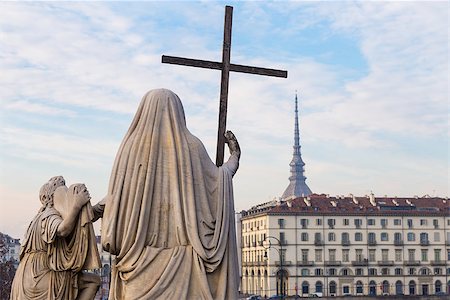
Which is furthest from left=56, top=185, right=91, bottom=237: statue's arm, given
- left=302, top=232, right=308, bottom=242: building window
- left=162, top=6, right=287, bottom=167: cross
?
left=302, top=232, right=308, bottom=242: building window

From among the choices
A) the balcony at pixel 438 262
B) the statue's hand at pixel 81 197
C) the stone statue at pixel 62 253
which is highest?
the balcony at pixel 438 262

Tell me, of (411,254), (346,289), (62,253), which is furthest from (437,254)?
(62,253)

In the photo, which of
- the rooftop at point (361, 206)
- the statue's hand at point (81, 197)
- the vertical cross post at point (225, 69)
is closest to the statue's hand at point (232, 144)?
the vertical cross post at point (225, 69)

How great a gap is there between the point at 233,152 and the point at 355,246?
119m

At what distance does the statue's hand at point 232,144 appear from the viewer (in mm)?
8734

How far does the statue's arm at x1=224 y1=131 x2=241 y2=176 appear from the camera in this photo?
28.0 feet

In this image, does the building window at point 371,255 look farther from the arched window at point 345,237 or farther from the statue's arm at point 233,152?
the statue's arm at point 233,152

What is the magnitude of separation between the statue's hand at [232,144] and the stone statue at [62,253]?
1.76 meters

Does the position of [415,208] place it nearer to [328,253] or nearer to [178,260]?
[328,253]

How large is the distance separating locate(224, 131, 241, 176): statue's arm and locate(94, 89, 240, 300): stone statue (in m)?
0.33

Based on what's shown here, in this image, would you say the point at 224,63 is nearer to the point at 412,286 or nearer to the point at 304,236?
the point at 304,236

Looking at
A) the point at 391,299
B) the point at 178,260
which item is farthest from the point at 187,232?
the point at 391,299

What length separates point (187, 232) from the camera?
25.8ft

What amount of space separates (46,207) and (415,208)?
122 meters
